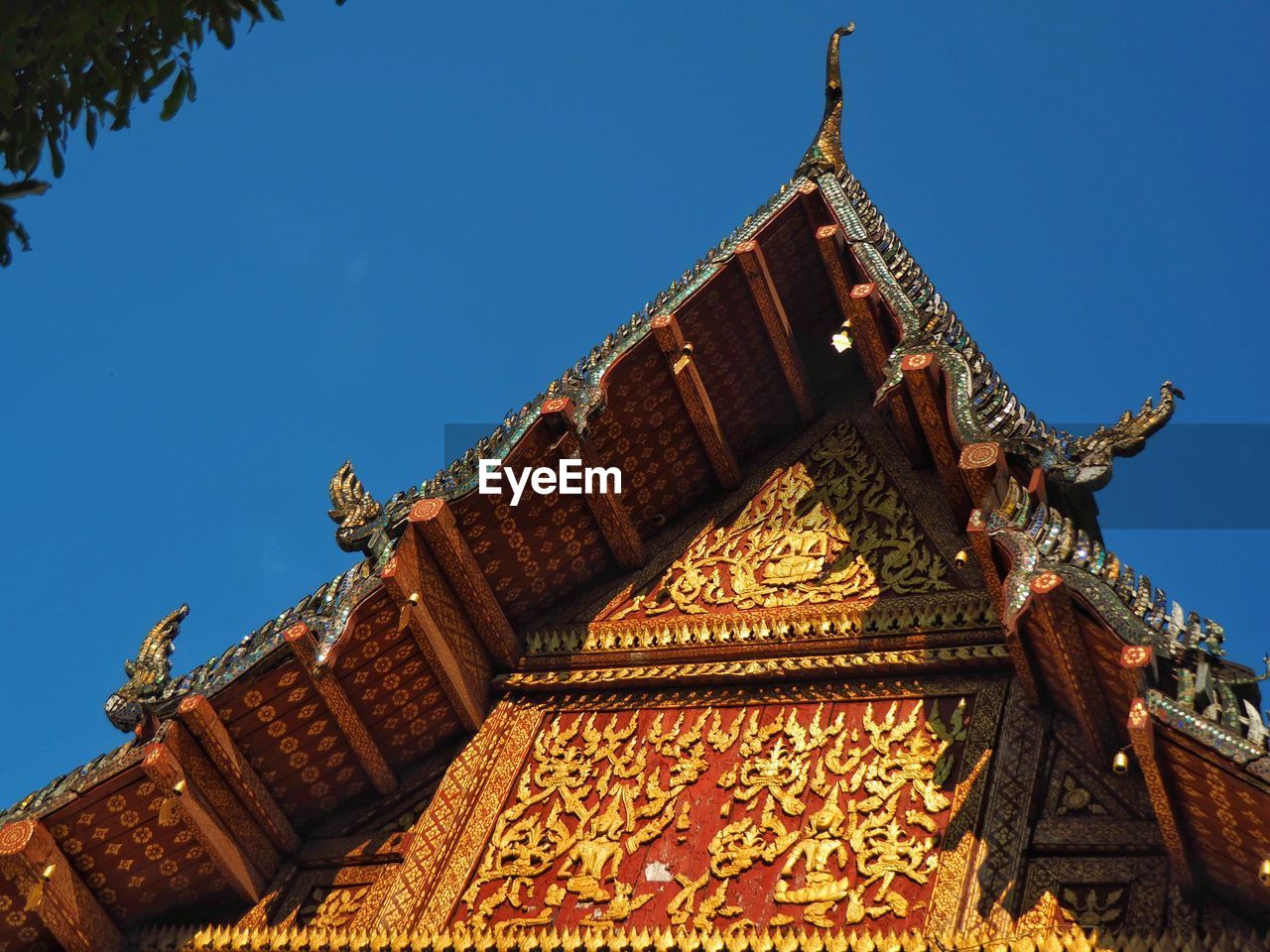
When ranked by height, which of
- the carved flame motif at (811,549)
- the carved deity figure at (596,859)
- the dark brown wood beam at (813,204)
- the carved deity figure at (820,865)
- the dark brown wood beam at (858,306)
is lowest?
the carved deity figure at (820,865)

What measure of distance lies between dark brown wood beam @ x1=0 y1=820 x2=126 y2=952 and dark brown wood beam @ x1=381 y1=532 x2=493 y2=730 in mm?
1905

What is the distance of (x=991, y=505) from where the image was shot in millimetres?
6746

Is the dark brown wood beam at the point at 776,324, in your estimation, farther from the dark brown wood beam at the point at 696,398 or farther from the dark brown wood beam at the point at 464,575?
the dark brown wood beam at the point at 464,575

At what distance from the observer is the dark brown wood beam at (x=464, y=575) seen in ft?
26.3

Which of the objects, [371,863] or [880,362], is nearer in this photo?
[371,863]

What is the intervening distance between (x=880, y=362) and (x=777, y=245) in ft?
3.34

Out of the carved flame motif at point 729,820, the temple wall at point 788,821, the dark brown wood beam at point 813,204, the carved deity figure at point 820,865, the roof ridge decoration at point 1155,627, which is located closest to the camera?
the roof ridge decoration at point 1155,627

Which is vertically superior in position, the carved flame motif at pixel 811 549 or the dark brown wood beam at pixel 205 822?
the dark brown wood beam at pixel 205 822

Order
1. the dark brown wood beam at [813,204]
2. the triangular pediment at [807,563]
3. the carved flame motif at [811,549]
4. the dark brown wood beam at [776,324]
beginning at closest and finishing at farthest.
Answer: the triangular pediment at [807,563] → the carved flame motif at [811,549] → the dark brown wood beam at [776,324] → the dark brown wood beam at [813,204]

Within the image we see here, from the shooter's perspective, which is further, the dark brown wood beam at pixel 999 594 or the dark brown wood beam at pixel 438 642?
the dark brown wood beam at pixel 438 642

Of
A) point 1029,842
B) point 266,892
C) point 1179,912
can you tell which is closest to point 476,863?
point 266,892

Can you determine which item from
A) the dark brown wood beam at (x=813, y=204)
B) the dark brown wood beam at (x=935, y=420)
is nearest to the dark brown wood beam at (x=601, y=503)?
the dark brown wood beam at (x=935, y=420)

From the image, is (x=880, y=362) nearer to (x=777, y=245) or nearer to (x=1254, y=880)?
(x=777, y=245)

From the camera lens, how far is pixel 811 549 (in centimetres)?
858
